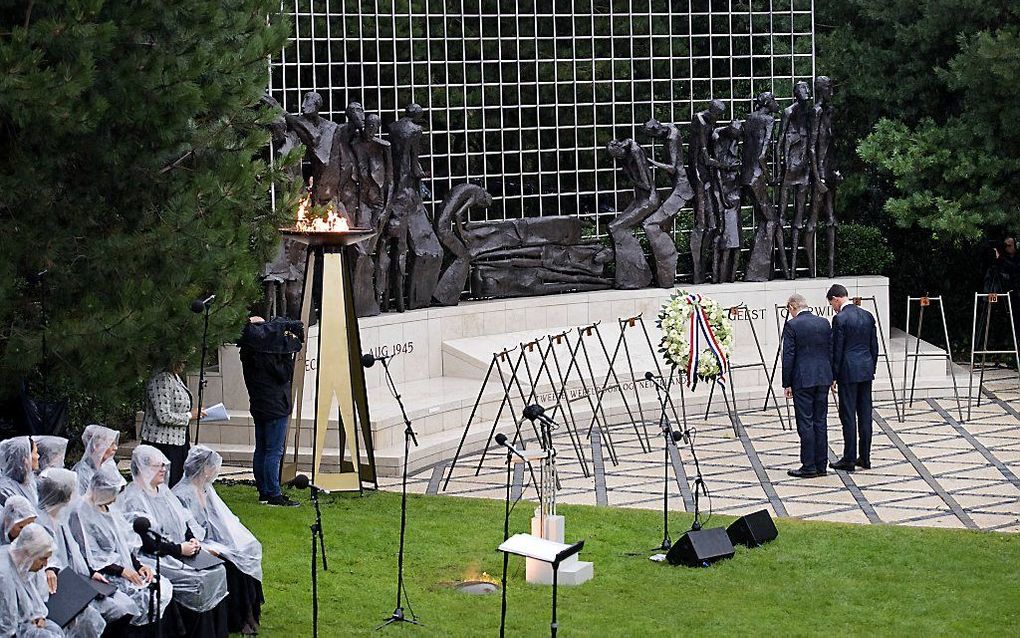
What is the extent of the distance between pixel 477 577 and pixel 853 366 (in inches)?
185

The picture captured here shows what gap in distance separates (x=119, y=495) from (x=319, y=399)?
13.6ft

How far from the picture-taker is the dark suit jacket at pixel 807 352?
44.2 feet

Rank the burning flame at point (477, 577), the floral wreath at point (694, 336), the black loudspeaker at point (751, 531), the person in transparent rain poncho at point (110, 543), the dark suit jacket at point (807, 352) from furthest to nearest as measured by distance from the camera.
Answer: the floral wreath at point (694, 336)
the dark suit jacket at point (807, 352)
the black loudspeaker at point (751, 531)
the burning flame at point (477, 577)
the person in transparent rain poncho at point (110, 543)

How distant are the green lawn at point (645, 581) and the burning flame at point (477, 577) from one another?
0.08 m

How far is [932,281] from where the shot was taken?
2198 centimetres

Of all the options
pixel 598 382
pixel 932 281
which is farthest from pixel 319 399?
pixel 932 281

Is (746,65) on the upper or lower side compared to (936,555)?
upper

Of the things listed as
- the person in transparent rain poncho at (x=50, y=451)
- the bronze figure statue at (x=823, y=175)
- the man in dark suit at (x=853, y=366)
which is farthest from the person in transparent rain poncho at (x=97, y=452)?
the bronze figure statue at (x=823, y=175)

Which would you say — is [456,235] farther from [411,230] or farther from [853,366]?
[853,366]

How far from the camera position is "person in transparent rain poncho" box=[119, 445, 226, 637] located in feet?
27.4

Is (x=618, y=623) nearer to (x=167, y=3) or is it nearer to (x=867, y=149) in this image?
(x=167, y=3)

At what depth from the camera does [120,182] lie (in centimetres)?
1052

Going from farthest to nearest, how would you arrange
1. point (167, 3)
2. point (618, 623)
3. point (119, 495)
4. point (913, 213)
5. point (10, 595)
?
point (913, 213)
point (167, 3)
point (618, 623)
point (119, 495)
point (10, 595)

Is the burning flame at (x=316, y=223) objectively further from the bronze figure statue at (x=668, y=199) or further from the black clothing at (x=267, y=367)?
the bronze figure statue at (x=668, y=199)
